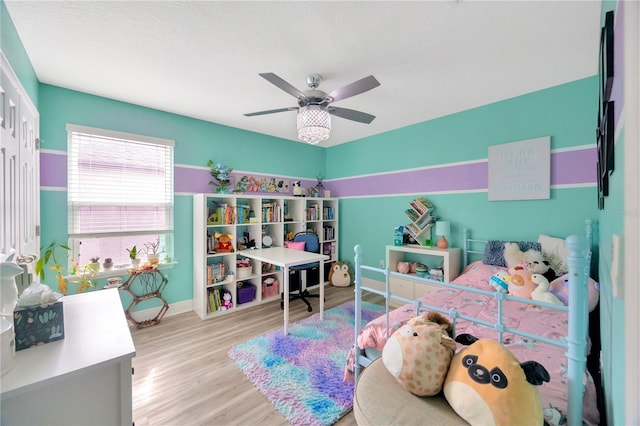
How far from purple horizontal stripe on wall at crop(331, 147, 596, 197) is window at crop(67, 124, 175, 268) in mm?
2798

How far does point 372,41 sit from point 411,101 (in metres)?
1.23

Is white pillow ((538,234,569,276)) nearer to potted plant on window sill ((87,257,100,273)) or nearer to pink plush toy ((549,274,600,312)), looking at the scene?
pink plush toy ((549,274,600,312))

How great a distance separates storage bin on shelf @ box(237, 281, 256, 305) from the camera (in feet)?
11.3

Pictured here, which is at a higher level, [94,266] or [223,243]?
[223,243]

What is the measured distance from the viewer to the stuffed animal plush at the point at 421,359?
0.99 m

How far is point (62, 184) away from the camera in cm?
256

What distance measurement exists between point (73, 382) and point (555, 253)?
11.4ft

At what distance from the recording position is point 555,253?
7.95 feet

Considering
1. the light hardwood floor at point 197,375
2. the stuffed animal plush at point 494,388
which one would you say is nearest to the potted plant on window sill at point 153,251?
the light hardwood floor at point 197,375

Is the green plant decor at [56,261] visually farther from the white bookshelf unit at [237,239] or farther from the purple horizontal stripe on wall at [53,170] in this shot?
the white bookshelf unit at [237,239]

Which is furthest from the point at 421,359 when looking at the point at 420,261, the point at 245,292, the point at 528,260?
the point at 245,292

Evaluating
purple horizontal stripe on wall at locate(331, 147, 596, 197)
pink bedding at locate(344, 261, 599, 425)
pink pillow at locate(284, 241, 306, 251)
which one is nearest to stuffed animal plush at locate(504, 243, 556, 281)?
pink bedding at locate(344, 261, 599, 425)

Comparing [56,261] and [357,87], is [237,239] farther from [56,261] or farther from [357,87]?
[357,87]

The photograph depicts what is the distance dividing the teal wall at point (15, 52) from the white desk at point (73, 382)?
64.6 inches
